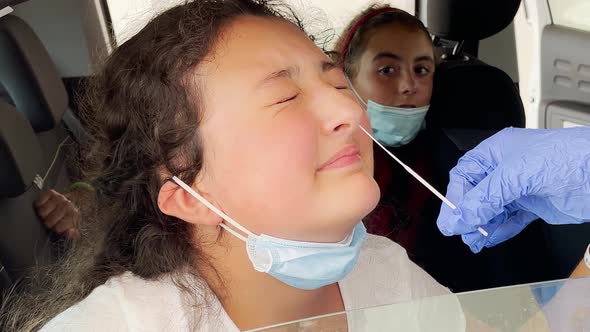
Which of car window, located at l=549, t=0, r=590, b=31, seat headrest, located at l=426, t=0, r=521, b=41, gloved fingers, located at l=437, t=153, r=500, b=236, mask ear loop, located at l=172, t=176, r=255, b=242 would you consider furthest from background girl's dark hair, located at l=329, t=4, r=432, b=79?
mask ear loop, located at l=172, t=176, r=255, b=242

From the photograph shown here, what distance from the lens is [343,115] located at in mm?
1130

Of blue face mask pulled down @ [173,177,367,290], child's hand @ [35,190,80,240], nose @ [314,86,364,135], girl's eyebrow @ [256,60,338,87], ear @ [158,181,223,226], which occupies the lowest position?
child's hand @ [35,190,80,240]

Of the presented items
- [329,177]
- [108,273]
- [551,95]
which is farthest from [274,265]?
[551,95]

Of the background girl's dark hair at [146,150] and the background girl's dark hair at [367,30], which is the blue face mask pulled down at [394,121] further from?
the background girl's dark hair at [146,150]

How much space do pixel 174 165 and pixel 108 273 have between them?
10.9 inches

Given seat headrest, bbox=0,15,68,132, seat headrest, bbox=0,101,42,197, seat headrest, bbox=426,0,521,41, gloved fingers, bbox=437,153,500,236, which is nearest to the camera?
gloved fingers, bbox=437,153,500,236

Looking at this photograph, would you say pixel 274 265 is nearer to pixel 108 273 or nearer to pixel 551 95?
pixel 108 273

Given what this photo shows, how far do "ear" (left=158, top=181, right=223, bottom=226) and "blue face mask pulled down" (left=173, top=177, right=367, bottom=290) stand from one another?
0.03 metres

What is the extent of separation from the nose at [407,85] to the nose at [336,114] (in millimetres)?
923

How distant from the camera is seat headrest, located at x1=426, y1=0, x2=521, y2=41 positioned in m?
2.23

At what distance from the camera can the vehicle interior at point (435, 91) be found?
187 centimetres

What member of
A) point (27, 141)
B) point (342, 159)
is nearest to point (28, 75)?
point (27, 141)

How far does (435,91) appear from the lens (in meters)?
2.14

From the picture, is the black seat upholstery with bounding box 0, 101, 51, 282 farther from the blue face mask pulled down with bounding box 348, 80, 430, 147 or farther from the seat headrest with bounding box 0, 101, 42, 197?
the blue face mask pulled down with bounding box 348, 80, 430, 147
